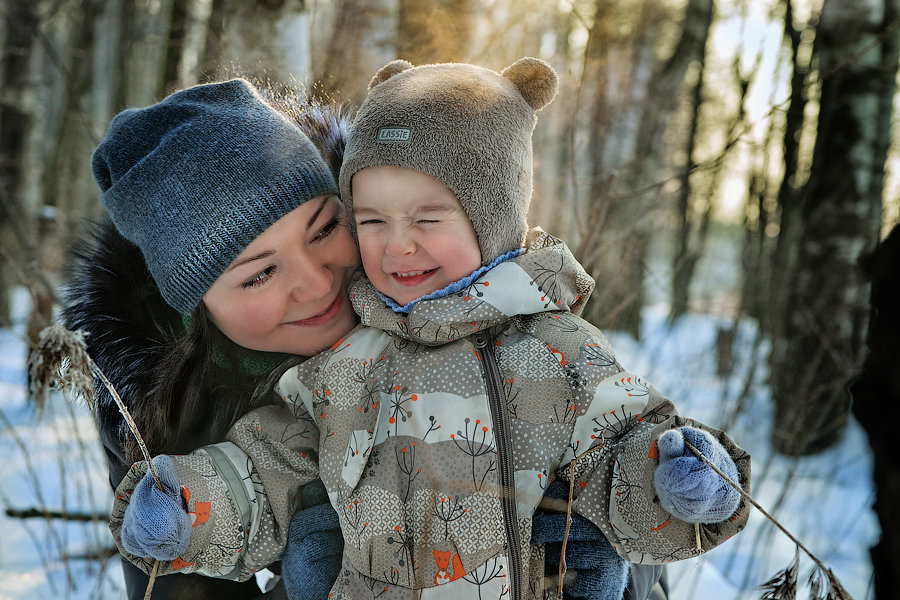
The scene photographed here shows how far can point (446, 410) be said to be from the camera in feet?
4.79

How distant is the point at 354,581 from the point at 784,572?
86cm

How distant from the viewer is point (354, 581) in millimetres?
1480

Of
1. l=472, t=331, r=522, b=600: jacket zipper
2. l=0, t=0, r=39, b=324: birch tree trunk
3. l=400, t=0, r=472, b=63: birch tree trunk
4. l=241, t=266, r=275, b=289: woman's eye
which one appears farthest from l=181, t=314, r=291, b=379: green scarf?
l=0, t=0, r=39, b=324: birch tree trunk

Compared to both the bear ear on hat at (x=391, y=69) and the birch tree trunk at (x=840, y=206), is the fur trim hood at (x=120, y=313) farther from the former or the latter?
the birch tree trunk at (x=840, y=206)

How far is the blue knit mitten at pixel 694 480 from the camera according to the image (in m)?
1.13

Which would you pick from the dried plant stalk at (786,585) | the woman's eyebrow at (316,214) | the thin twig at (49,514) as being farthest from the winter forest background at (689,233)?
the woman's eyebrow at (316,214)

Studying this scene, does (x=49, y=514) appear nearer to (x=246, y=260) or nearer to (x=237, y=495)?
(x=237, y=495)

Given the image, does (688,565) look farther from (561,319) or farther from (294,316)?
(294,316)

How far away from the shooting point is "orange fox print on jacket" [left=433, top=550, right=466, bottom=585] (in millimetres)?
1383

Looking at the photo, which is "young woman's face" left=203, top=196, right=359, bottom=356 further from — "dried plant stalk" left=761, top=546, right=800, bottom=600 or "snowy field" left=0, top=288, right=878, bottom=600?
"dried plant stalk" left=761, top=546, right=800, bottom=600

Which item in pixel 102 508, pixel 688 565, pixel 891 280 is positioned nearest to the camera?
pixel 891 280

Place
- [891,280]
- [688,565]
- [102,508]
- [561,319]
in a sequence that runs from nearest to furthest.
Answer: [891,280]
[561,319]
[688,565]
[102,508]

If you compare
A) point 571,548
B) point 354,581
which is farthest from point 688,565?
point 354,581

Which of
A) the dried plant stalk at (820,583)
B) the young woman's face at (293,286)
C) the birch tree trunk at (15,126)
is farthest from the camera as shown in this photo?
the birch tree trunk at (15,126)
